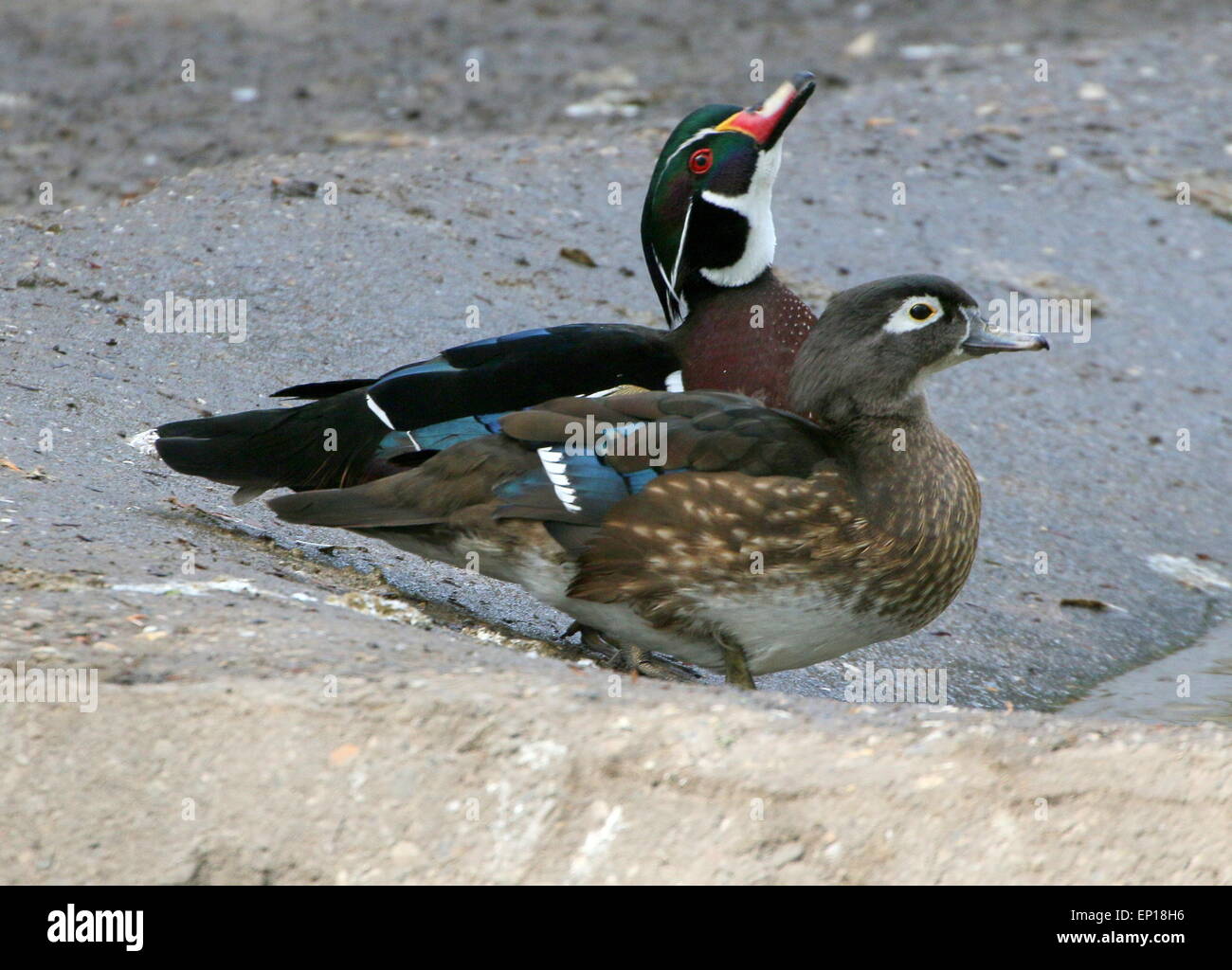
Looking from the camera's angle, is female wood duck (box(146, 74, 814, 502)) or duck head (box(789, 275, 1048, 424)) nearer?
duck head (box(789, 275, 1048, 424))

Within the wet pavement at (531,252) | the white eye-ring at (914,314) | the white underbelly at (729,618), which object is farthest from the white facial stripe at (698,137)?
the white underbelly at (729,618)

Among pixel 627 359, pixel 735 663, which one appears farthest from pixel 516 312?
pixel 735 663

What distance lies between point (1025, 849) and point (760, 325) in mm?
2124

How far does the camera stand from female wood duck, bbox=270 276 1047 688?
143 inches

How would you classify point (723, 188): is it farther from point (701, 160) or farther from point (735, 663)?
point (735, 663)

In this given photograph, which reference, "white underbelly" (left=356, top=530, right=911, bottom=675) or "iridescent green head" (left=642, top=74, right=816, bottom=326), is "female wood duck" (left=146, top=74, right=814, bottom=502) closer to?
"iridescent green head" (left=642, top=74, right=816, bottom=326)

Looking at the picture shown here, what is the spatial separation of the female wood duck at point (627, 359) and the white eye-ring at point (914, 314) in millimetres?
495

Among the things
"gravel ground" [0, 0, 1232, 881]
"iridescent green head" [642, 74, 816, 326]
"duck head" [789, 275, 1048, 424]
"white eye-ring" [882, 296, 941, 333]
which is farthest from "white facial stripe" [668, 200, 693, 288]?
"gravel ground" [0, 0, 1232, 881]

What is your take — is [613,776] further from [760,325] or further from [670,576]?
[760,325]

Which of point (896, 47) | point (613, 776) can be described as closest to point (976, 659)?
point (613, 776)

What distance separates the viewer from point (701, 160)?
473 cm

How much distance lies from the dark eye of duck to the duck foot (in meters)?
1.36

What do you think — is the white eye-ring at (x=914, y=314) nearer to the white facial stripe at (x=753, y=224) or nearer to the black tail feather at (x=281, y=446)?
the white facial stripe at (x=753, y=224)

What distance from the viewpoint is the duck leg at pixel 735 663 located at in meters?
3.73
